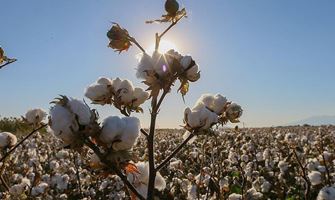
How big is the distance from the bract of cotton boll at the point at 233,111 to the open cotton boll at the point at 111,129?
1.24m

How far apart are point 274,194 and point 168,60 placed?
320 inches

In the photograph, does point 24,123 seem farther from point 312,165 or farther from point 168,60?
point 312,165

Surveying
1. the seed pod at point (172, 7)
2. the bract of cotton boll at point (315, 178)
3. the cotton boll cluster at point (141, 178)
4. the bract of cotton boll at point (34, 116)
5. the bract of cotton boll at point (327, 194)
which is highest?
the seed pod at point (172, 7)

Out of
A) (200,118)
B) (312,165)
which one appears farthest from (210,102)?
(312,165)

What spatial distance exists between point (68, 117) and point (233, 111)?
56.4 inches

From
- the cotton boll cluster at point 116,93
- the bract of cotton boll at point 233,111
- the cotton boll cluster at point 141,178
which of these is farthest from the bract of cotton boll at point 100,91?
the bract of cotton boll at point 233,111

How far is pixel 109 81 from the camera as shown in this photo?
2.76 m

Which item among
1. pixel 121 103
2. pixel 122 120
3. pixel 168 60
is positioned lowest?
pixel 122 120

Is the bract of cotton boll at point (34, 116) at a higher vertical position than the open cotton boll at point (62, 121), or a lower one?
higher

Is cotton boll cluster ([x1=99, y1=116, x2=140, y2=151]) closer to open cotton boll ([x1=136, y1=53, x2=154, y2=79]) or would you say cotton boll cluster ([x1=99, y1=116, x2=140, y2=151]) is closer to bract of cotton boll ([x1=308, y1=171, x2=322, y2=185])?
open cotton boll ([x1=136, y1=53, x2=154, y2=79])

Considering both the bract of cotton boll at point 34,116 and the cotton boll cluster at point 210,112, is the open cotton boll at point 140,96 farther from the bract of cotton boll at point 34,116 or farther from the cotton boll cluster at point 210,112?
the bract of cotton boll at point 34,116

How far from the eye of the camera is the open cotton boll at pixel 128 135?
209 centimetres

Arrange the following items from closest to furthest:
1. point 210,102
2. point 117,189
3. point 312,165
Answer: point 210,102, point 312,165, point 117,189

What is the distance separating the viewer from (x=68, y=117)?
6.74 feet
